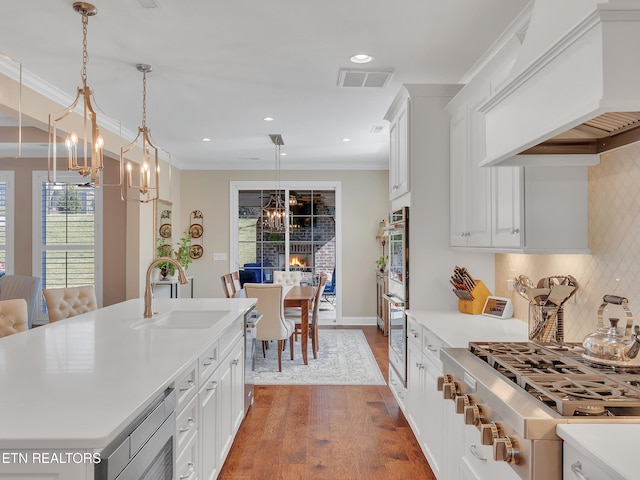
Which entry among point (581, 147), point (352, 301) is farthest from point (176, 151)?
point (581, 147)

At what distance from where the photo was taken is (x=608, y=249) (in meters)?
2.06

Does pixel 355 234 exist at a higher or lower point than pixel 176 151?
lower

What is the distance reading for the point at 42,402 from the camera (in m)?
1.26

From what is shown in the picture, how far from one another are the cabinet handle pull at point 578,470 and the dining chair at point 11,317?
2892 mm

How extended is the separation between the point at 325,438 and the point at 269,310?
66.1 inches

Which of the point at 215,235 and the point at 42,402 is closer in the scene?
the point at 42,402

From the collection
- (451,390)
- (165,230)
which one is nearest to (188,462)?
(451,390)

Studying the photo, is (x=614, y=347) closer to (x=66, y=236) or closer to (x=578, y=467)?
(x=578, y=467)

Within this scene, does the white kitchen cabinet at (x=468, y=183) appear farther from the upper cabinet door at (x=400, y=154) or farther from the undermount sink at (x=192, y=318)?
the undermount sink at (x=192, y=318)

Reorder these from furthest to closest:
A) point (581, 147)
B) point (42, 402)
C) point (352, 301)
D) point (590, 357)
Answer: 1. point (352, 301)
2. point (581, 147)
3. point (590, 357)
4. point (42, 402)

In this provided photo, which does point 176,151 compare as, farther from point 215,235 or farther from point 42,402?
point 42,402

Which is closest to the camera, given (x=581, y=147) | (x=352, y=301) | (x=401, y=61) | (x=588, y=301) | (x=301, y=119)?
(x=581, y=147)

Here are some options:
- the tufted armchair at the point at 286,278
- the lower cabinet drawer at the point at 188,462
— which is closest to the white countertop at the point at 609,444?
the lower cabinet drawer at the point at 188,462

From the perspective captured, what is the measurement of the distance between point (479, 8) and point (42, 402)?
2590 mm
